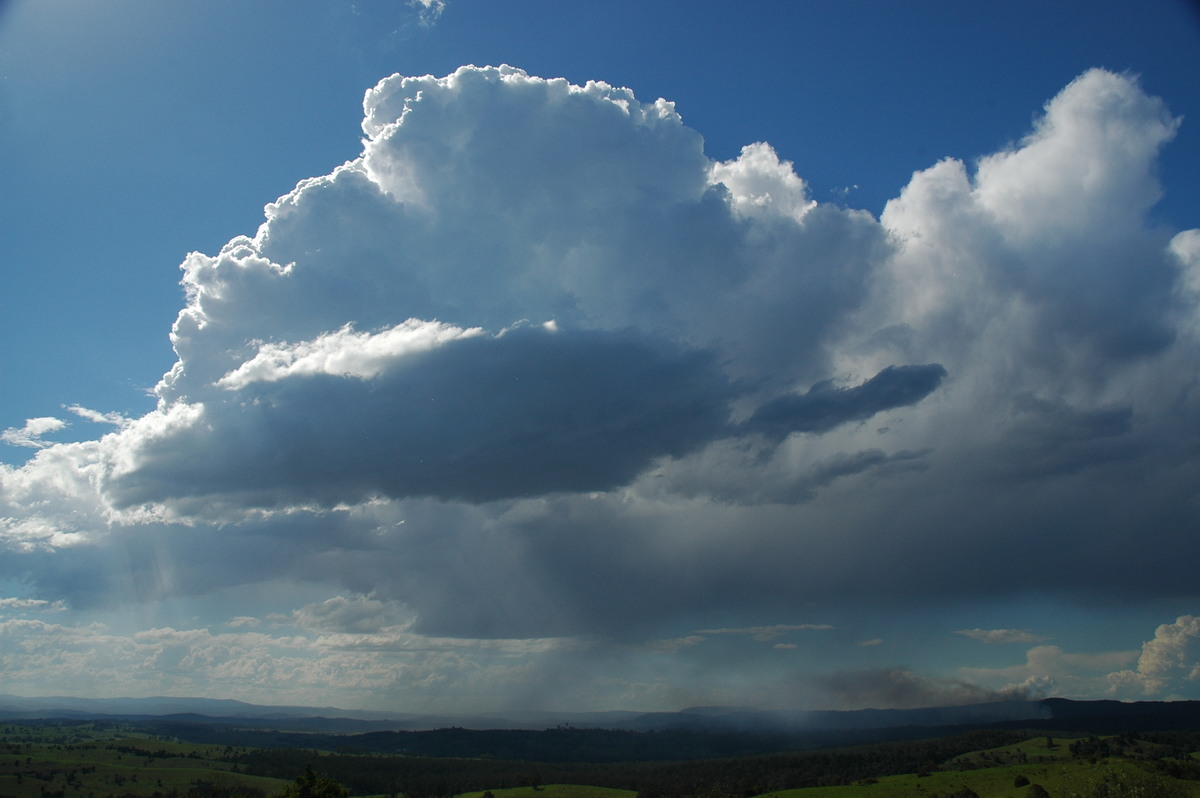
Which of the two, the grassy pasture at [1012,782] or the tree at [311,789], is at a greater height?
the tree at [311,789]

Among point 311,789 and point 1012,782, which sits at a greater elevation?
point 311,789

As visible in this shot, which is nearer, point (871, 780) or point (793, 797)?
point (793, 797)

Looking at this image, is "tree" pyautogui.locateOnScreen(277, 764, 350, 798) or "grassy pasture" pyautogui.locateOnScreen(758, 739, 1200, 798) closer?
"tree" pyautogui.locateOnScreen(277, 764, 350, 798)

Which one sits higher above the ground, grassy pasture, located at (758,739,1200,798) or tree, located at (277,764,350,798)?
tree, located at (277,764,350,798)

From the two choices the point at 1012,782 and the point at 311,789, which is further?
the point at 1012,782

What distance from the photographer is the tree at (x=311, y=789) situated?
125 m

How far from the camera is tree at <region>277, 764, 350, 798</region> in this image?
12500 centimetres

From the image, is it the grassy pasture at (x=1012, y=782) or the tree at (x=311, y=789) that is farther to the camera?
the grassy pasture at (x=1012, y=782)

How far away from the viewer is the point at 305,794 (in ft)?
409

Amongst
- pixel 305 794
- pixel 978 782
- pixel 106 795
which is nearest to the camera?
pixel 305 794

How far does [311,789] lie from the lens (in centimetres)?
12650

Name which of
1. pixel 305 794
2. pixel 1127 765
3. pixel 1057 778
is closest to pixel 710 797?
pixel 1057 778

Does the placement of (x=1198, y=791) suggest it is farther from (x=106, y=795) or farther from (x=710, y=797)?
(x=106, y=795)

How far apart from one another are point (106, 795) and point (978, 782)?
708 ft
